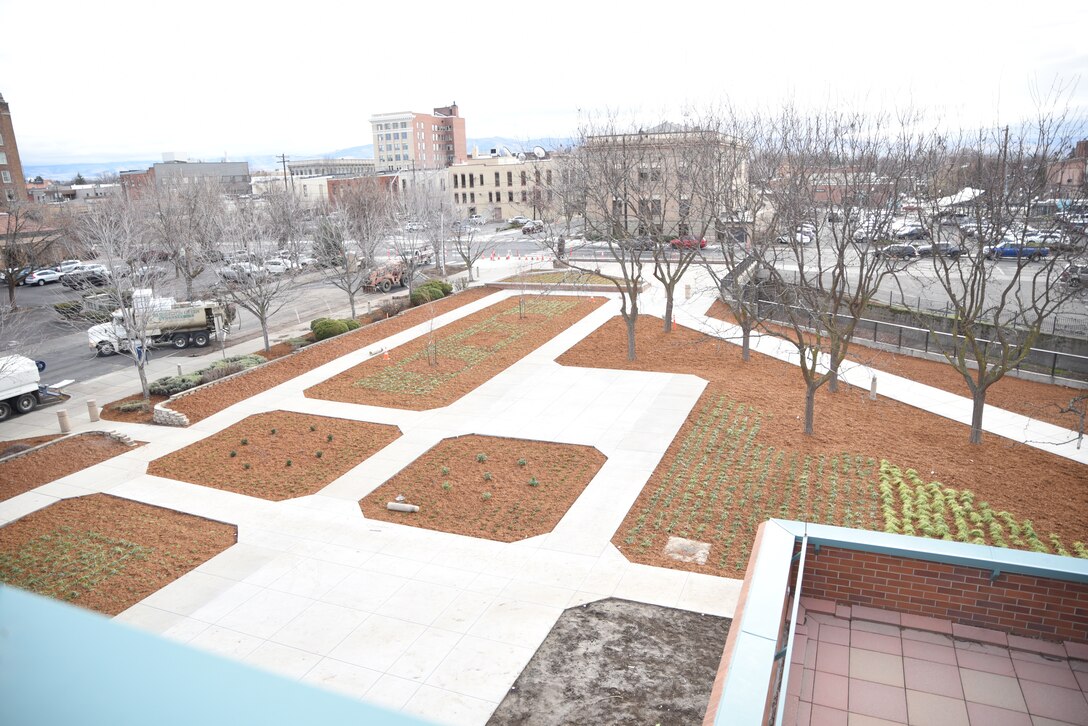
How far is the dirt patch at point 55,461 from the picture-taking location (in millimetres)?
13611

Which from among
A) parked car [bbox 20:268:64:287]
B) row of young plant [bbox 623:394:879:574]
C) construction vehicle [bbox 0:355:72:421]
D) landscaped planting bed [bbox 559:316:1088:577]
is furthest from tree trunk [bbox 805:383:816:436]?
parked car [bbox 20:268:64:287]

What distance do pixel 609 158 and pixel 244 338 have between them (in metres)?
15.0

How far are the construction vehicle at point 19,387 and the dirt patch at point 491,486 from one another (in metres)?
11.3

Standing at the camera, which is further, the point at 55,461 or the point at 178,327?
the point at 178,327

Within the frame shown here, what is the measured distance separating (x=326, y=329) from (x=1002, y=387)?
19749 millimetres

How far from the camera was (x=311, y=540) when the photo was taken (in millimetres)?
11094

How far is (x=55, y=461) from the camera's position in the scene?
→ 572 inches

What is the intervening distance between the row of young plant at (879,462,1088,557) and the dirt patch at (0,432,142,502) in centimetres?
1506

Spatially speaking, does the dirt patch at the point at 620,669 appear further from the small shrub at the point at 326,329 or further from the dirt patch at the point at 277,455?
the small shrub at the point at 326,329

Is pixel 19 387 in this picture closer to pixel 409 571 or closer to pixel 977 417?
pixel 409 571

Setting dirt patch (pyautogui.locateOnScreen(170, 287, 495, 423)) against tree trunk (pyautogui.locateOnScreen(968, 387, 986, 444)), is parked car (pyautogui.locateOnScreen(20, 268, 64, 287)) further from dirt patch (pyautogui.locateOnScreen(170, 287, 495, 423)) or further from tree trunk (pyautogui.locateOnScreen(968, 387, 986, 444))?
tree trunk (pyautogui.locateOnScreen(968, 387, 986, 444))

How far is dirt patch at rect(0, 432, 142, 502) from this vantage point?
13.6 metres

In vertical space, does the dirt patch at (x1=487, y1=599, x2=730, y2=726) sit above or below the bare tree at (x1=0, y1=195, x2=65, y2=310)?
below

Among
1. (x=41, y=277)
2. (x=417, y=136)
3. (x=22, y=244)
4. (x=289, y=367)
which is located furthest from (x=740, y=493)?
(x=417, y=136)
